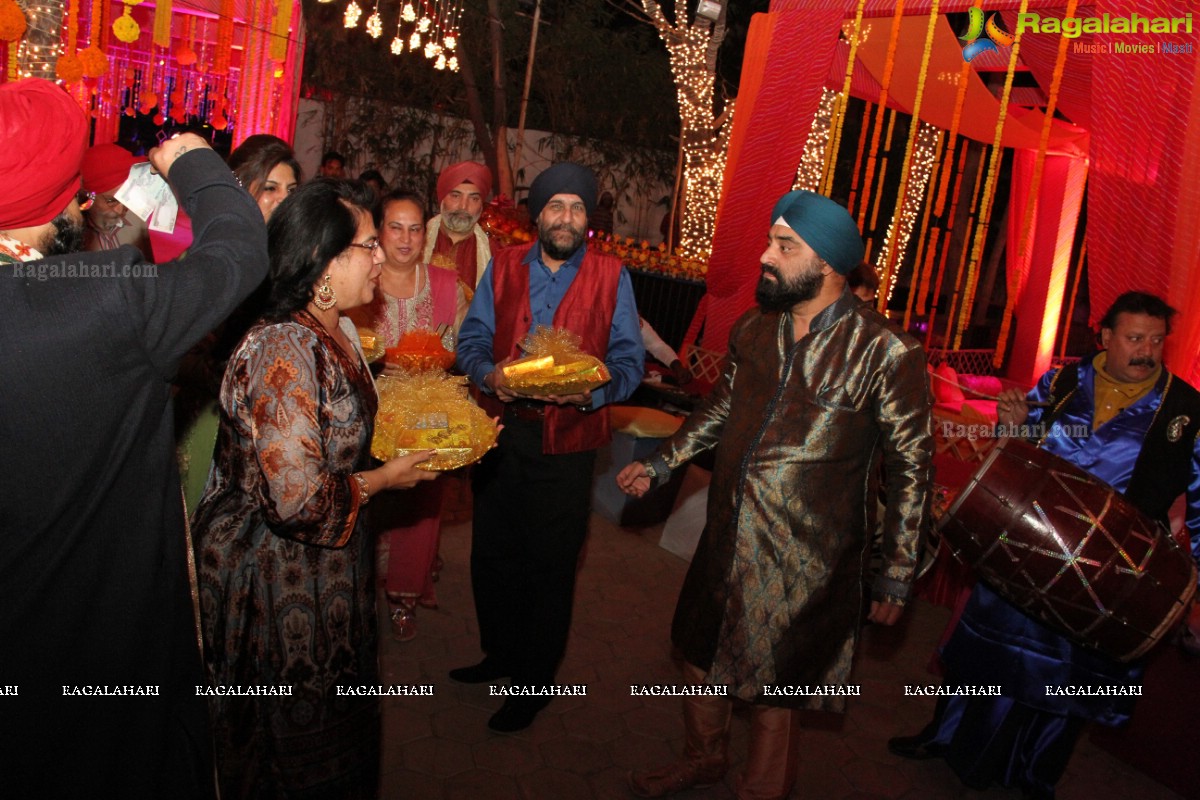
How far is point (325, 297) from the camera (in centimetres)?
209

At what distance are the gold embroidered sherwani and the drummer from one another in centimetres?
86

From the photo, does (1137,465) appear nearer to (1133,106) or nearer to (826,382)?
(826,382)

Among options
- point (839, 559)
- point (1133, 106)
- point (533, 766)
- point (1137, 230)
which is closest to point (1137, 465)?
point (839, 559)

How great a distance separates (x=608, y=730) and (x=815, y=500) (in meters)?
1.40

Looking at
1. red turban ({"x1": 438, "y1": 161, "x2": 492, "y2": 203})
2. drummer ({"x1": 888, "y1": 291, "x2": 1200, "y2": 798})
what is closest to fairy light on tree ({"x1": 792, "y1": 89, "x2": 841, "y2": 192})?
red turban ({"x1": 438, "y1": 161, "x2": 492, "y2": 203})

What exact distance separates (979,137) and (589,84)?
28.6 ft

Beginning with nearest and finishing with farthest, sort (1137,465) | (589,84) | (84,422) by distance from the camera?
(84,422) → (1137,465) → (589,84)

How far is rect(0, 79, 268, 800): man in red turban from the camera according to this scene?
4.39 ft

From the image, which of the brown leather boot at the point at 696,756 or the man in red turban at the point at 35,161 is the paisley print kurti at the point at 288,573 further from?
the brown leather boot at the point at 696,756

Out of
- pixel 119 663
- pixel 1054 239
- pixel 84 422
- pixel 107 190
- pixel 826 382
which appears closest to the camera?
pixel 84 422

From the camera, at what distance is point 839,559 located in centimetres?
267

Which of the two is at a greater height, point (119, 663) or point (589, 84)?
point (589, 84)

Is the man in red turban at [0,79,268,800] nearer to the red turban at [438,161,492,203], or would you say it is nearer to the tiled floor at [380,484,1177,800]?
the tiled floor at [380,484,1177,800]

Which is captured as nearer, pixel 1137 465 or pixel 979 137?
pixel 1137 465
